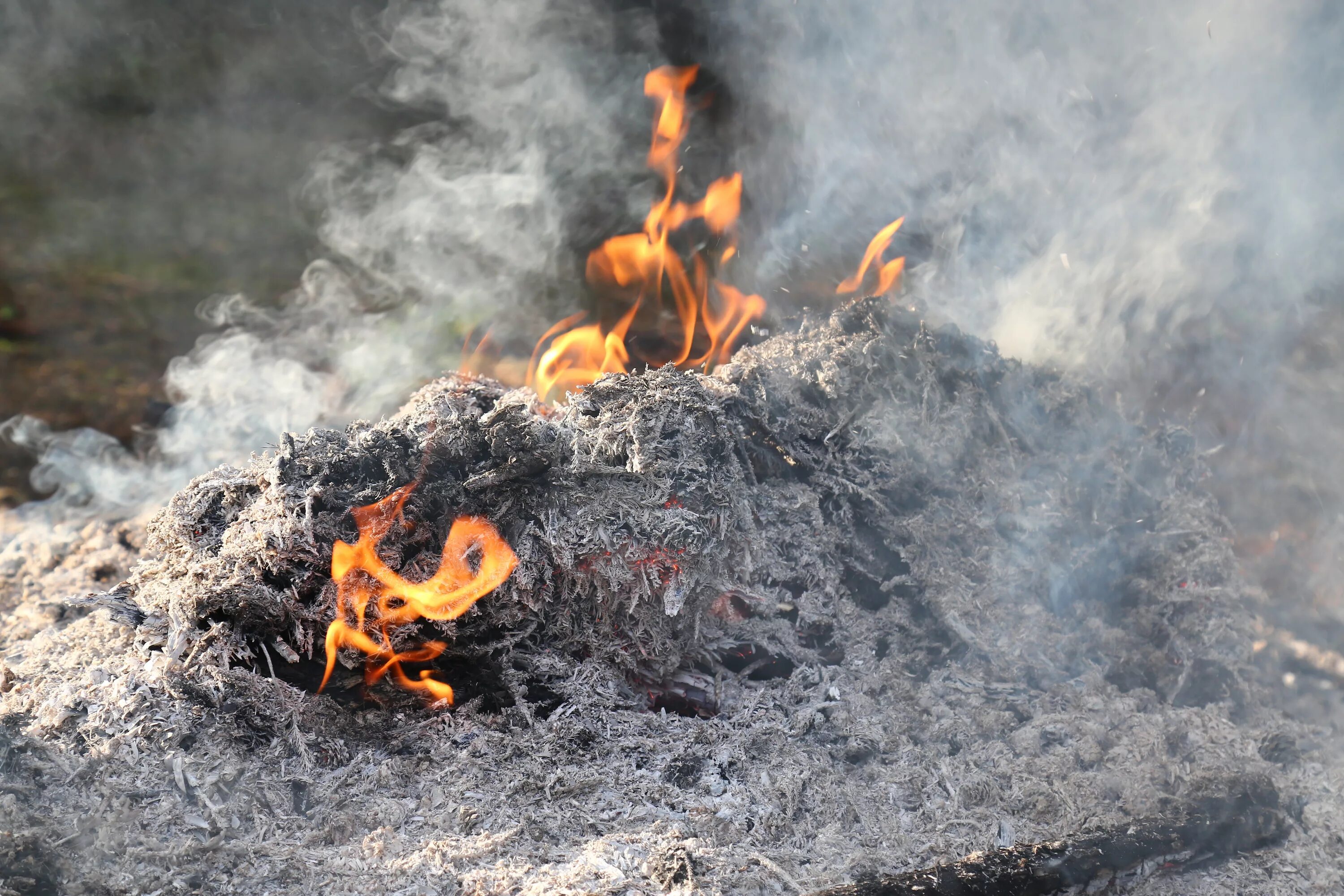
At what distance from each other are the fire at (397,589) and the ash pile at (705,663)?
5 centimetres

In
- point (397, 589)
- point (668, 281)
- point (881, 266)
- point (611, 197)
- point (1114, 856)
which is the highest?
point (611, 197)

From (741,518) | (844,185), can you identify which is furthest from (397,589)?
(844,185)

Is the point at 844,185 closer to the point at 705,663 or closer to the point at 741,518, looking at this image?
the point at 741,518

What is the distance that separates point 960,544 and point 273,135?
19.4ft

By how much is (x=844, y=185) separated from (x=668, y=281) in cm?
172

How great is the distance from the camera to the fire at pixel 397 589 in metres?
2.91

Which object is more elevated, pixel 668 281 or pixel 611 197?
pixel 611 197

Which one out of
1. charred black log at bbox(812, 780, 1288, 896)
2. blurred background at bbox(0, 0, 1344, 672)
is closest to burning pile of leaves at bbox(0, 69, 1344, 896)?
charred black log at bbox(812, 780, 1288, 896)

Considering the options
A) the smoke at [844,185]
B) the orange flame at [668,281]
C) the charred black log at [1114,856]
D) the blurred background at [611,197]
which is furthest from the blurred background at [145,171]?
the charred black log at [1114,856]

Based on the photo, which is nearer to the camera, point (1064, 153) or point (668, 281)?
point (1064, 153)

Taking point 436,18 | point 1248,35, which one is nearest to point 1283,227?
point 1248,35

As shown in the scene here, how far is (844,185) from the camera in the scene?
225 inches

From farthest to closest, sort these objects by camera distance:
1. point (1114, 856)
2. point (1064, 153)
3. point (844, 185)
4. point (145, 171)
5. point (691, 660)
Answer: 1. point (844, 185)
2. point (145, 171)
3. point (1064, 153)
4. point (691, 660)
5. point (1114, 856)

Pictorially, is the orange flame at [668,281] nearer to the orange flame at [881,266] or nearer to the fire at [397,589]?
the orange flame at [881,266]
